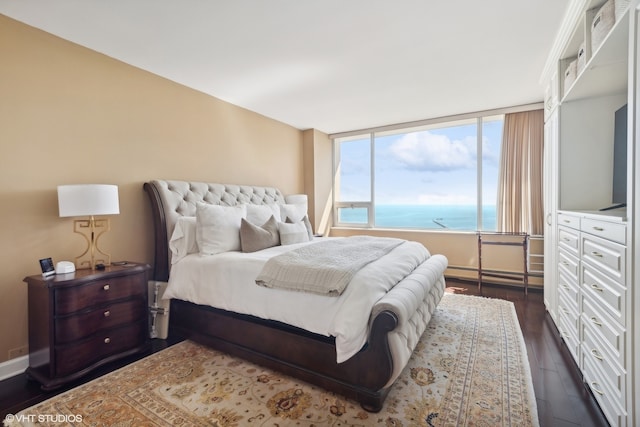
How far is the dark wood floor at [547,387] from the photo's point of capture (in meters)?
1.62

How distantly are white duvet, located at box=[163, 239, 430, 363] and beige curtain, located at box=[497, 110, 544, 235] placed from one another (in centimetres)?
221

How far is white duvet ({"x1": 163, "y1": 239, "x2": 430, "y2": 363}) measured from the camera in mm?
1691

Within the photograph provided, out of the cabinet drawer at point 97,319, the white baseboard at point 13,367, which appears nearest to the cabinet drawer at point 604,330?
the cabinet drawer at point 97,319

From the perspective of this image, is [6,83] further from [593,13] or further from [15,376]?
[593,13]

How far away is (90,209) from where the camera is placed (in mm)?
2189

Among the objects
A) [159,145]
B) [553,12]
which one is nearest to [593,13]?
[553,12]

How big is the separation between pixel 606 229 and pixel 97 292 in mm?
3213

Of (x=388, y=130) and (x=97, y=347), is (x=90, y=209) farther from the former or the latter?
(x=388, y=130)

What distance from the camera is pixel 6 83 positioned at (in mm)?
2107

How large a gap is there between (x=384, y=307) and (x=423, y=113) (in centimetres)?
365

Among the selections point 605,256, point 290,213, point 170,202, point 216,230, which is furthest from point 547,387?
point 170,202

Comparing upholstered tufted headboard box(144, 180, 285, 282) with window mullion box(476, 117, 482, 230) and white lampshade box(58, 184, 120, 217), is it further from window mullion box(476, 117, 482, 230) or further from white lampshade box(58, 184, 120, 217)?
window mullion box(476, 117, 482, 230)

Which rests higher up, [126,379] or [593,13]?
[593,13]

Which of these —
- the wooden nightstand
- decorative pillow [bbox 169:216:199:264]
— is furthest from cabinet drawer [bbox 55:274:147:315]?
decorative pillow [bbox 169:216:199:264]
